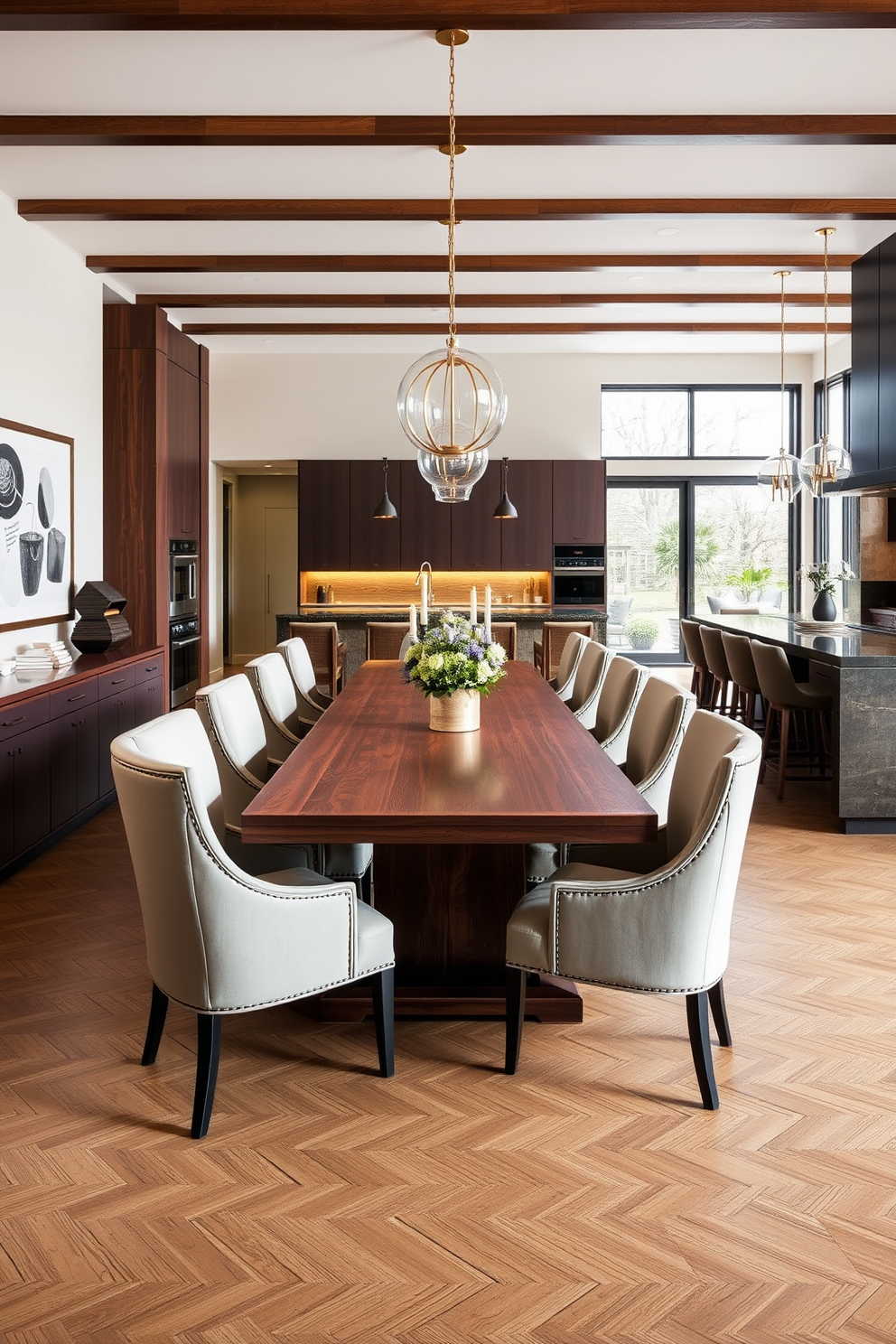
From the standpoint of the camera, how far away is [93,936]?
13.0ft

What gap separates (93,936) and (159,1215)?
1847 millimetres

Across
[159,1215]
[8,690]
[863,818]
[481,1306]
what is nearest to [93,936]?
[8,690]

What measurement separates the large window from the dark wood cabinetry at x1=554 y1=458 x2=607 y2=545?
651 mm

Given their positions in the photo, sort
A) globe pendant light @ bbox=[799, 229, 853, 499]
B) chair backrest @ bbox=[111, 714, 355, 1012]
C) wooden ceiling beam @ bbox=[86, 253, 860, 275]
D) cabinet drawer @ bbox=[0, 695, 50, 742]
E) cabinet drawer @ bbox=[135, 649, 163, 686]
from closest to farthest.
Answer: chair backrest @ bbox=[111, 714, 355, 1012] < cabinet drawer @ bbox=[0, 695, 50, 742] < globe pendant light @ bbox=[799, 229, 853, 499] < cabinet drawer @ bbox=[135, 649, 163, 686] < wooden ceiling beam @ bbox=[86, 253, 860, 275]

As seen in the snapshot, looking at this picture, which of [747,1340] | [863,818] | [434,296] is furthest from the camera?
[434,296]

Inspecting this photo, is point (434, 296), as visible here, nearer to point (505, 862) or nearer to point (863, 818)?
point (863, 818)

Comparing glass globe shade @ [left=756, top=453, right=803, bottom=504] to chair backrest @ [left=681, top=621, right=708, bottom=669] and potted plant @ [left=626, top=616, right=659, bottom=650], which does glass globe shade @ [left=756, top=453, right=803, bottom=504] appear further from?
potted plant @ [left=626, top=616, right=659, bottom=650]

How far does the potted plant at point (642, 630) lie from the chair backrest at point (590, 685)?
21.1ft

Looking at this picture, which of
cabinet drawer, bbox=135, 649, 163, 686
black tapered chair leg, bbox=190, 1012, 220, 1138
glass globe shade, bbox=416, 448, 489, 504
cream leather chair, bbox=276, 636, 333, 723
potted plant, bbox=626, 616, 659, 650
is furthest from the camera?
potted plant, bbox=626, 616, 659, 650

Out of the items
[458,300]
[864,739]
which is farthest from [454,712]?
[458,300]

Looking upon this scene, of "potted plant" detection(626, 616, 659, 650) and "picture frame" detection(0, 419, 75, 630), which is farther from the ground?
"picture frame" detection(0, 419, 75, 630)

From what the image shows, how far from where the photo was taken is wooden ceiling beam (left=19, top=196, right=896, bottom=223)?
19.4 ft

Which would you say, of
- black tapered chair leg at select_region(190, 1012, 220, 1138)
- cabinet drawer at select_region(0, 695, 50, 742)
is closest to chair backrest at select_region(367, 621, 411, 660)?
cabinet drawer at select_region(0, 695, 50, 742)

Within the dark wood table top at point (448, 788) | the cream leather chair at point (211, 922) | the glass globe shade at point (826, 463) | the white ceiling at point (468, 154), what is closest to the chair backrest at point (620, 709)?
the dark wood table top at point (448, 788)
